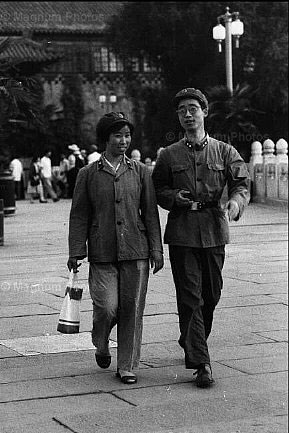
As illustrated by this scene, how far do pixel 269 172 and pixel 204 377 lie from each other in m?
20.0

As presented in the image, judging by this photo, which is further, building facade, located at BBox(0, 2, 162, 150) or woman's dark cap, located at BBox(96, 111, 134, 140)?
building facade, located at BBox(0, 2, 162, 150)

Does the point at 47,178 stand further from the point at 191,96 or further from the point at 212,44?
the point at 191,96

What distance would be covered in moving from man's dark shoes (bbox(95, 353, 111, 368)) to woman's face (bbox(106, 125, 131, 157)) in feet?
4.10

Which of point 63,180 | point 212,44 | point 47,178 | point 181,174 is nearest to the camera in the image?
point 181,174

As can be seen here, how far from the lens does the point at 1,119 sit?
669 inches

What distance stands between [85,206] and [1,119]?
10.1 m

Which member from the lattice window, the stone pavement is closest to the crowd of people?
the lattice window

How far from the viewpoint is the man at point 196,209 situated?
688 cm

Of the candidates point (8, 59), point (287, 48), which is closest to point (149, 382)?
point (8, 59)

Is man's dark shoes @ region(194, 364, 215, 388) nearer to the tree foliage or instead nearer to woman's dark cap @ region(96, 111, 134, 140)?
woman's dark cap @ region(96, 111, 134, 140)

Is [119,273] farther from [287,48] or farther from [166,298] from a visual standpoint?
[287,48]

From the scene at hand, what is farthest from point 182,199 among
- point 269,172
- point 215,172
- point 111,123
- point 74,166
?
point 74,166

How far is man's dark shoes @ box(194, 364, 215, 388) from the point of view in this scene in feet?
21.7

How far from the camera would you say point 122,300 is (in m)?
7.04
